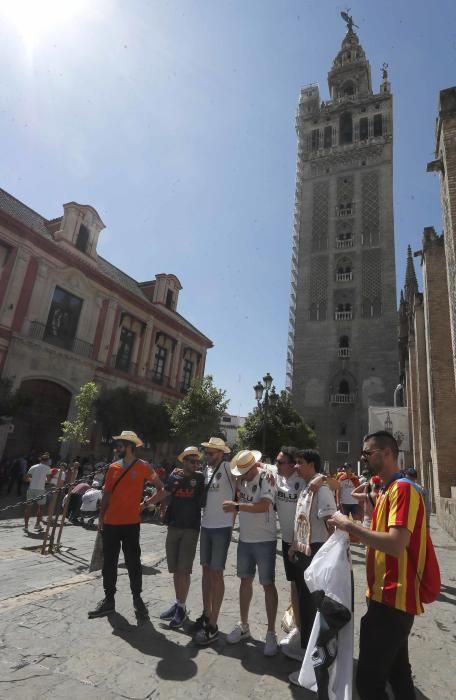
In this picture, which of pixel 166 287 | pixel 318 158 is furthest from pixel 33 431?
pixel 318 158

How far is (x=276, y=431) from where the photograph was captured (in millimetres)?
25906

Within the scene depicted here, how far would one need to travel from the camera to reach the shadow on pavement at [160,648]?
301cm

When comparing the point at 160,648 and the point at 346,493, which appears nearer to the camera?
the point at 160,648

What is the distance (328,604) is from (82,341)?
20.2 m

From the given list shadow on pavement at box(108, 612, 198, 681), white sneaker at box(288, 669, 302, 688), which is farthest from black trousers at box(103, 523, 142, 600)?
white sneaker at box(288, 669, 302, 688)

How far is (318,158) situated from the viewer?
43.6 m

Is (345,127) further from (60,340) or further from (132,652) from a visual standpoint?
(132,652)

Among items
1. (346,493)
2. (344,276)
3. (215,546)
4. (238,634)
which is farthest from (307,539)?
(344,276)

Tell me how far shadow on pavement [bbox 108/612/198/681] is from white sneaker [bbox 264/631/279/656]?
2.04 ft

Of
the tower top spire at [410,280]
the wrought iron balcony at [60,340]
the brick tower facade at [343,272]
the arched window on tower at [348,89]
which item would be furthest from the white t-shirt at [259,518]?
the arched window on tower at [348,89]

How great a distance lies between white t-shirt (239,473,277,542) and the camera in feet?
12.3

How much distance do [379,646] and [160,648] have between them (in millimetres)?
2160

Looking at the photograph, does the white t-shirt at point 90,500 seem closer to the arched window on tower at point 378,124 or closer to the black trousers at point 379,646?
the black trousers at point 379,646

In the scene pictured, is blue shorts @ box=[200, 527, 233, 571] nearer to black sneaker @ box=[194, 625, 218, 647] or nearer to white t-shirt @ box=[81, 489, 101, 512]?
black sneaker @ box=[194, 625, 218, 647]
